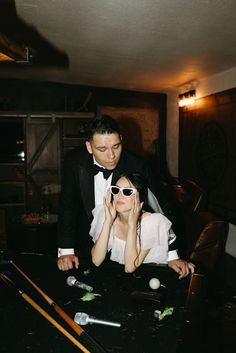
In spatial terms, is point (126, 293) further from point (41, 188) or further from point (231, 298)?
point (41, 188)

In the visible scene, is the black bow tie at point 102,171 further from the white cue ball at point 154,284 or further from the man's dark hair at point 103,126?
the white cue ball at point 154,284

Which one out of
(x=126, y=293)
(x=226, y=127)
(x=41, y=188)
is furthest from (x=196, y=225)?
(x=41, y=188)

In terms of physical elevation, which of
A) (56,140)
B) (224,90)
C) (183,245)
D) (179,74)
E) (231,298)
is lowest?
(231,298)

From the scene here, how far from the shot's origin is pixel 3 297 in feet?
5.71

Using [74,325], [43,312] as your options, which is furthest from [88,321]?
[43,312]

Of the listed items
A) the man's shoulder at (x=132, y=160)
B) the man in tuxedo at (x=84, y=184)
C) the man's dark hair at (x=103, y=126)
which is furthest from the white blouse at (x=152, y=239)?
the man's dark hair at (x=103, y=126)

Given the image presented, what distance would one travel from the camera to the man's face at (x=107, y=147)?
2.28 metres

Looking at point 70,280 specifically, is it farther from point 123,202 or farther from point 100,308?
point 123,202

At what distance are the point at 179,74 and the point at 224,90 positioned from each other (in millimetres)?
825

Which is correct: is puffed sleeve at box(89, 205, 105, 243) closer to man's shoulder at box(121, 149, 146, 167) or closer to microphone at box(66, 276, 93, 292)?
man's shoulder at box(121, 149, 146, 167)

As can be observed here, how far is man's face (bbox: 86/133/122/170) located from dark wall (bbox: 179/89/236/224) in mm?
2934

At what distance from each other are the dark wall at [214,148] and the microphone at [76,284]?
354 centimetres

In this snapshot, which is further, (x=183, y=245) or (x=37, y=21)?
(x=183, y=245)

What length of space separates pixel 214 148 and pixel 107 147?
11.1 ft
